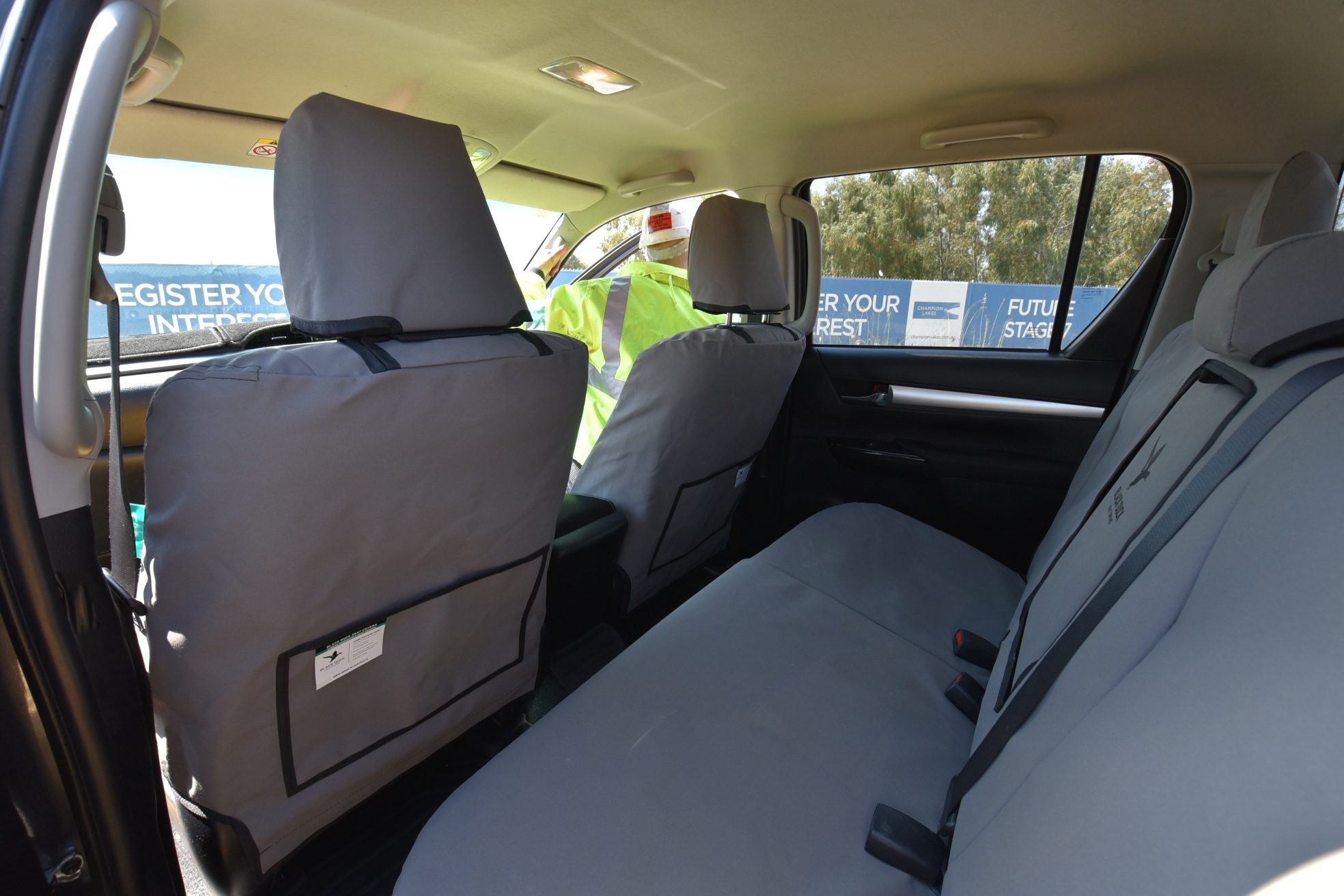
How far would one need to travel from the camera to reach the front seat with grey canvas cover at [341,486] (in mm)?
823

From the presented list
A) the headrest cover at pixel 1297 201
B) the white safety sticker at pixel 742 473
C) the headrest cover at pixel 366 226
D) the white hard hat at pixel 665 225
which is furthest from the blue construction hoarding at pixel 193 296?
the headrest cover at pixel 1297 201

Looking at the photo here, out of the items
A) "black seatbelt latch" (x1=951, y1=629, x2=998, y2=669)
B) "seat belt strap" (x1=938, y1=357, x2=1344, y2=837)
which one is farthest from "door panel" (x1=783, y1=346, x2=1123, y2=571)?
"seat belt strap" (x1=938, y1=357, x2=1344, y2=837)

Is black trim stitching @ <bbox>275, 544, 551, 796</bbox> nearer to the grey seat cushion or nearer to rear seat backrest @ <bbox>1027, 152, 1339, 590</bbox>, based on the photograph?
the grey seat cushion

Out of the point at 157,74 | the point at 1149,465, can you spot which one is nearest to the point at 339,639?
the point at 1149,465

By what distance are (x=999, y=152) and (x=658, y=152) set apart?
1174 millimetres

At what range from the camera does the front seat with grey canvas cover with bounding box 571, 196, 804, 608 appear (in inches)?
64.7

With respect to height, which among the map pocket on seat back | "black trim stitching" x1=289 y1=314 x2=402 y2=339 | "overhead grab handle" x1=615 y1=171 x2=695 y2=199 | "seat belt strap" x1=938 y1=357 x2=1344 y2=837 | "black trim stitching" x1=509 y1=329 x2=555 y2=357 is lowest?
the map pocket on seat back

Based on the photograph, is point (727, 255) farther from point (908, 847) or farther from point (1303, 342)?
point (908, 847)

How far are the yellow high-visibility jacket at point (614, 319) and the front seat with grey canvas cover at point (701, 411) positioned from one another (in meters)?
0.68

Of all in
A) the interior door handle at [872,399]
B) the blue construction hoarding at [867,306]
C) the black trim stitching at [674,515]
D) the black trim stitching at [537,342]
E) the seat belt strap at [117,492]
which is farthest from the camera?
the interior door handle at [872,399]

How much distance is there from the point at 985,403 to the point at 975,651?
1286 mm

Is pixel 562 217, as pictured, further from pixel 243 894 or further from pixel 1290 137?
pixel 243 894

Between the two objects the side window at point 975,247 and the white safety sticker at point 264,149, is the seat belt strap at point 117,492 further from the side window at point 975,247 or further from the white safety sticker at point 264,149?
the side window at point 975,247

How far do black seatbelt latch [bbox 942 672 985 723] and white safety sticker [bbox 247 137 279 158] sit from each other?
226 cm
